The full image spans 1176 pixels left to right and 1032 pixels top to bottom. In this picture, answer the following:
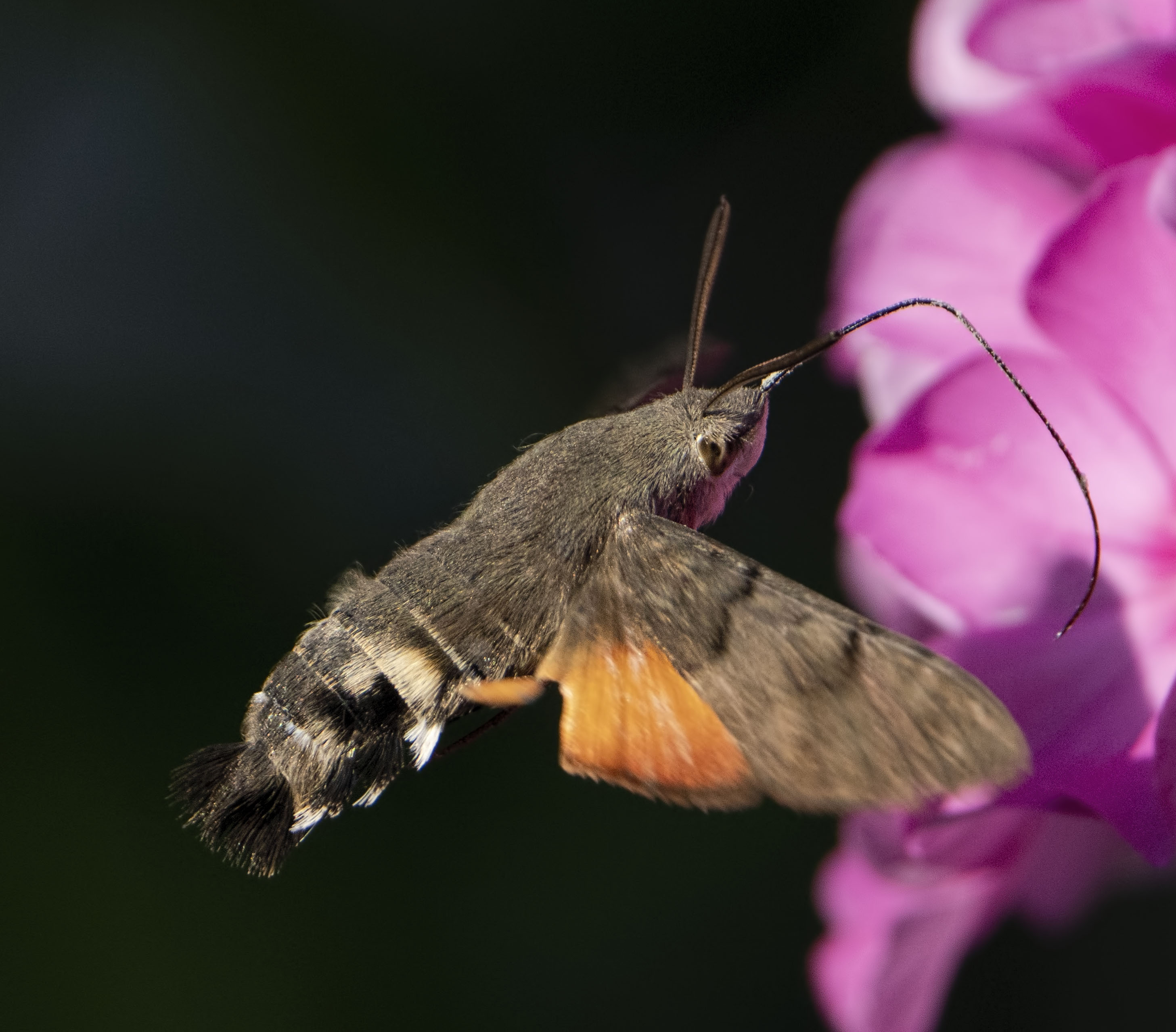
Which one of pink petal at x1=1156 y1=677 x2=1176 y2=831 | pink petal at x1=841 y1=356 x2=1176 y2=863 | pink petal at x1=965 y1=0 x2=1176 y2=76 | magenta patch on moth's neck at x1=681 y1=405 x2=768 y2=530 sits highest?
pink petal at x1=965 y1=0 x2=1176 y2=76

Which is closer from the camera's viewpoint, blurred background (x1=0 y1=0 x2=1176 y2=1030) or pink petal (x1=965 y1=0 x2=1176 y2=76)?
pink petal (x1=965 y1=0 x2=1176 y2=76)

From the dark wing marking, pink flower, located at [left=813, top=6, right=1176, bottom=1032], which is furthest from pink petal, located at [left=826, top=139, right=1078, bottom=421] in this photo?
the dark wing marking

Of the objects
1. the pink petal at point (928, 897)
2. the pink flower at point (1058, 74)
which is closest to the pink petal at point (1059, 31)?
the pink flower at point (1058, 74)

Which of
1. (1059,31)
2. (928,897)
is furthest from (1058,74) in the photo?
(928,897)

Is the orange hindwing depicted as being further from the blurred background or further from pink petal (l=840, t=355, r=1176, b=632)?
the blurred background

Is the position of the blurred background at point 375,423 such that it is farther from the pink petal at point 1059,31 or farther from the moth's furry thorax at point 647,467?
the pink petal at point 1059,31

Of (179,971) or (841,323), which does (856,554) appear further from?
(179,971)

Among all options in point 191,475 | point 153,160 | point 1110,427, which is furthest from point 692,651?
point 153,160

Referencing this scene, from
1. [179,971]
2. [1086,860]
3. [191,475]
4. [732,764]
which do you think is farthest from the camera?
[191,475]
